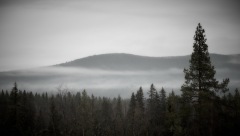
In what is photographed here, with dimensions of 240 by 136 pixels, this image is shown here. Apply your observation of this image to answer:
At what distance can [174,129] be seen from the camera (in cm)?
4941

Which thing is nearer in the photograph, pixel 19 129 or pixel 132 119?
pixel 19 129

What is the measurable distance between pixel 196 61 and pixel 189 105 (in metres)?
5.40

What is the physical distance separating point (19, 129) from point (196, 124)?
143 ft

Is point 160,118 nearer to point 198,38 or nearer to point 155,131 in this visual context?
point 155,131

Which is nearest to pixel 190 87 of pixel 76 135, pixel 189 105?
pixel 189 105

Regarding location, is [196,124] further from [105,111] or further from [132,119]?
[105,111]

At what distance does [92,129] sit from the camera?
241 ft

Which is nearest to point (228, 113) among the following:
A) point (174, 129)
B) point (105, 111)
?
point (174, 129)

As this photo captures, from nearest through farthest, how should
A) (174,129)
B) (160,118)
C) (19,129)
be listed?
1. (174,129)
2. (19,129)
3. (160,118)

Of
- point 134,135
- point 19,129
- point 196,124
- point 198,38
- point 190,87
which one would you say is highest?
point 198,38

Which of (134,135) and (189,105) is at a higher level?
(189,105)

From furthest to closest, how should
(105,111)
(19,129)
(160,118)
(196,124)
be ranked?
(105,111)
(160,118)
(19,129)
(196,124)

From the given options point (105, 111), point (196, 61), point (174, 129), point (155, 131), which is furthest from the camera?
point (105, 111)

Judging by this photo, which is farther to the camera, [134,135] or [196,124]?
[134,135]
